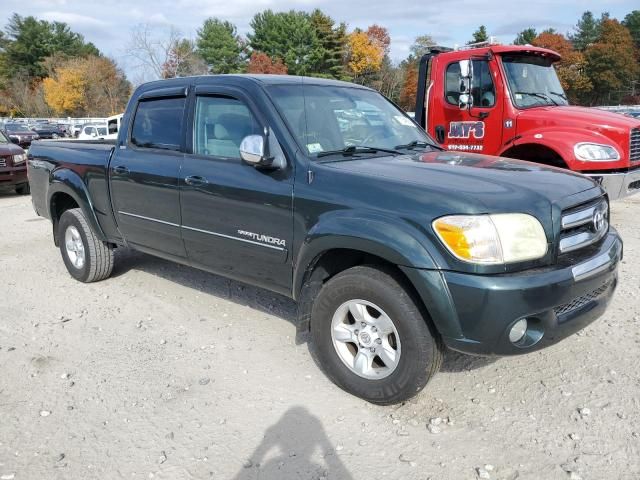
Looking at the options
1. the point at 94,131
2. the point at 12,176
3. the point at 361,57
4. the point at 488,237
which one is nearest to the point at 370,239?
the point at 488,237

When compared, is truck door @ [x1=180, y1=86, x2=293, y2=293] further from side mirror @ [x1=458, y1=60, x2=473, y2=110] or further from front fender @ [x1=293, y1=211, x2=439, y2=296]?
side mirror @ [x1=458, y1=60, x2=473, y2=110]

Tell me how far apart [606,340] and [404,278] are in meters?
1.93

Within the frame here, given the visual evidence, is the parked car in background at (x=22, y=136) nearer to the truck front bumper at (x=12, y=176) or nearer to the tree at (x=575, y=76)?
the truck front bumper at (x=12, y=176)

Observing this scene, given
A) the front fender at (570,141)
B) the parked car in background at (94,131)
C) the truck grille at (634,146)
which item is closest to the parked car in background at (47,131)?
the parked car in background at (94,131)

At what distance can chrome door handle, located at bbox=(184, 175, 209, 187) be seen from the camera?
152 inches

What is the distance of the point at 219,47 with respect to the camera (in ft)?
222

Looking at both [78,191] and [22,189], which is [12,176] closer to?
[22,189]

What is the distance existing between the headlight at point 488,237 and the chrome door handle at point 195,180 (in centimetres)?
181

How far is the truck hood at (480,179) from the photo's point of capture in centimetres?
279

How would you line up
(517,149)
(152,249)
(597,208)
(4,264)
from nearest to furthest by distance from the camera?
(597,208), (152,249), (4,264), (517,149)

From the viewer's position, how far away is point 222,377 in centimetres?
357

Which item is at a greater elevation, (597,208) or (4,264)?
(597,208)

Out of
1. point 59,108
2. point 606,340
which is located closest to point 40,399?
point 606,340

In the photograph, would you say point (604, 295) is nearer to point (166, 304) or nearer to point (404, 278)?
point (404, 278)
